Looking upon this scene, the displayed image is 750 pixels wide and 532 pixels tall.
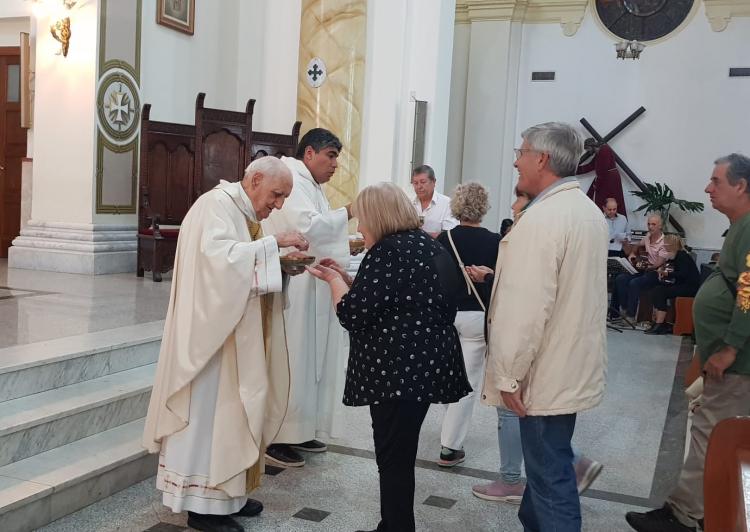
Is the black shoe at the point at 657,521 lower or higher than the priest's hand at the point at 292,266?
lower

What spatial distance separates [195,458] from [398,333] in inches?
40.8

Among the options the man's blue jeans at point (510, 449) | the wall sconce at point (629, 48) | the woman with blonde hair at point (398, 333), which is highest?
the wall sconce at point (629, 48)

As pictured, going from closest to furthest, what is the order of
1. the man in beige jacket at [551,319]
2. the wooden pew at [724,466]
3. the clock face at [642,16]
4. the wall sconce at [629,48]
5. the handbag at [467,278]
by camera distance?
the wooden pew at [724,466], the man in beige jacket at [551,319], the handbag at [467,278], the wall sconce at [629,48], the clock face at [642,16]

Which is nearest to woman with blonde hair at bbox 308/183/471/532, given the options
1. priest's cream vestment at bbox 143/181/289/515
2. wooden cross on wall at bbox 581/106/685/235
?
priest's cream vestment at bbox 143/181/289/515

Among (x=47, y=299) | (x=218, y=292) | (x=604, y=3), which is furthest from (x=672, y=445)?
(x=604, y=3)

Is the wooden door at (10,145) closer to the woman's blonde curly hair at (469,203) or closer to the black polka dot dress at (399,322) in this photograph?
the woman's blonde curly hair at (469,203)

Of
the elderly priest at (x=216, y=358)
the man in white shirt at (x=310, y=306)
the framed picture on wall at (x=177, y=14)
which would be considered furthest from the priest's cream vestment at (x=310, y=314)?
the framed picture on wall at (x=177, y=14)

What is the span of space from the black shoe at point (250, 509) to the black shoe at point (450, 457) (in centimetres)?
116

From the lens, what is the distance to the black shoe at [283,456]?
13.5 ft

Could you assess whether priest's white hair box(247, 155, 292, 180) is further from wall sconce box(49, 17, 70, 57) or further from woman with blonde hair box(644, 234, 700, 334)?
woman with blonde hair box(644, 234, 700, 334)

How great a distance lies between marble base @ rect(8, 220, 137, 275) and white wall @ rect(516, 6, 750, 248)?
24.4ft

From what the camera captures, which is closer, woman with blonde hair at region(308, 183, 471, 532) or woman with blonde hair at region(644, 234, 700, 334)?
woman with blonde hair at region(308, 183, 471, 532)

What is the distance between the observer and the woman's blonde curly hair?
13.0 ft

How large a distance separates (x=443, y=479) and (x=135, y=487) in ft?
4.91
